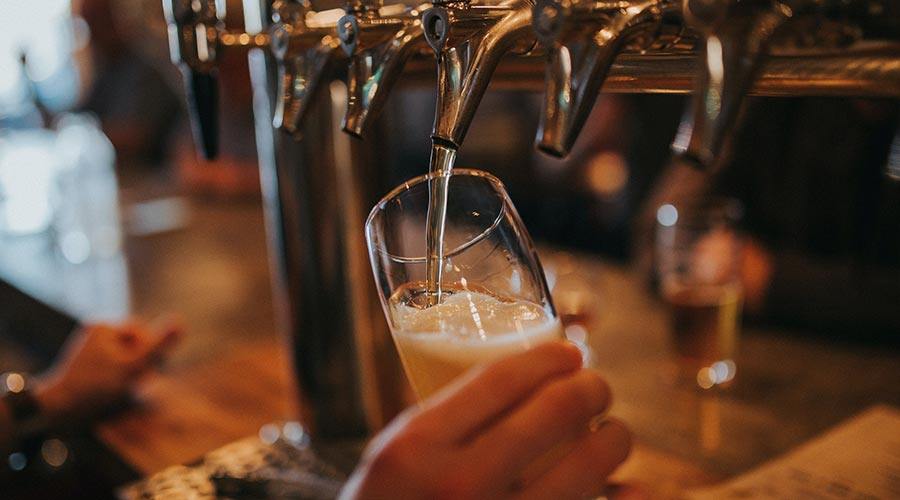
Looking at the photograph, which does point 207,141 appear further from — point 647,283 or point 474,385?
point 647,283

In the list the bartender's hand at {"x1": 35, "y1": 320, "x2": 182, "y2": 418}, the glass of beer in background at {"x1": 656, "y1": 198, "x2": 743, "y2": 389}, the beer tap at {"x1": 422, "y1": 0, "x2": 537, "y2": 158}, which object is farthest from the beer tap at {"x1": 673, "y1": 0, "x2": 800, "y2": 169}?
the bartender's hand at {"x1": 35, "y1": 320, "x2": 182, "y2": 418}

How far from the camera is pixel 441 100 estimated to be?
52 centimetres

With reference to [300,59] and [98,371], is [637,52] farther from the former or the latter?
[98,371]

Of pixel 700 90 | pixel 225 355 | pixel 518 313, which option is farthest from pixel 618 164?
pixel 700 90

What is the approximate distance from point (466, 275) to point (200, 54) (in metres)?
0.38

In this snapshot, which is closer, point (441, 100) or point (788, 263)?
point (441, 100)

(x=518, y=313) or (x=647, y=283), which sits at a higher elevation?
(x=518, y=313)

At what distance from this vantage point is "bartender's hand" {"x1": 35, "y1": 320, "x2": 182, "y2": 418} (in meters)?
1.17

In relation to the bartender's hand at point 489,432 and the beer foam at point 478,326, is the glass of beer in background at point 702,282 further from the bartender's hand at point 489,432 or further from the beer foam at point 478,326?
the bartender's hand at point 489,432

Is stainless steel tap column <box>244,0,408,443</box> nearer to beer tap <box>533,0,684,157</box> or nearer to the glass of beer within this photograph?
the glass of beer

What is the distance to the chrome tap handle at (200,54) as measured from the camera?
0.78 m

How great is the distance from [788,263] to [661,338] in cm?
32

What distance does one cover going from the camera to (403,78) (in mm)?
822

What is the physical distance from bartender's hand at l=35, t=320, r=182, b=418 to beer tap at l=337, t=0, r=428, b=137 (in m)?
0.77
